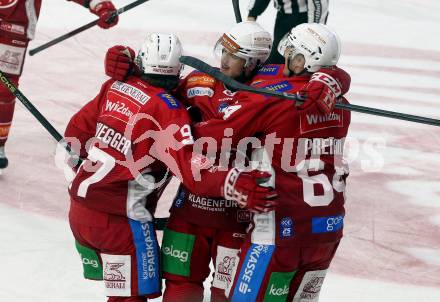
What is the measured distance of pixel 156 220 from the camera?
14.8ft

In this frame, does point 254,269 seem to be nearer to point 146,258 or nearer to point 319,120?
point 146,258

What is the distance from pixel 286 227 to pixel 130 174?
2.20 feet

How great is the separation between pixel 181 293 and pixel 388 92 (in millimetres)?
5482

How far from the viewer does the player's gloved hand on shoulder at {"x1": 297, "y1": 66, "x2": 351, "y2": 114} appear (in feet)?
12.5

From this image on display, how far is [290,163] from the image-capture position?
13.2 ft

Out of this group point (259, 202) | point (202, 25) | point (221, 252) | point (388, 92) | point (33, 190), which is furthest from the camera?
point (202, 25)

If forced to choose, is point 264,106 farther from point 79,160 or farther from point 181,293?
point 79,160

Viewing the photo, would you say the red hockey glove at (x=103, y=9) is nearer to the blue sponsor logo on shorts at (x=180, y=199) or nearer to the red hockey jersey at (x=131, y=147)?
the red hockey jersey at (x=131, y=147)

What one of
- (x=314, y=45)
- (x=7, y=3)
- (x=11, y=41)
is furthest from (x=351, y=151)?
(x=314, y=45)

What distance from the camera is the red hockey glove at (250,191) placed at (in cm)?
371

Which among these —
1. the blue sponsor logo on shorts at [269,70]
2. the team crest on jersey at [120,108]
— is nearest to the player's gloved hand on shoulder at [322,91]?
the blue sponsor logo on shorts at [269,70]

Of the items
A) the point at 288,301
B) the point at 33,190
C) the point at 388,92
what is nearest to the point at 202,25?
the point at 388,92

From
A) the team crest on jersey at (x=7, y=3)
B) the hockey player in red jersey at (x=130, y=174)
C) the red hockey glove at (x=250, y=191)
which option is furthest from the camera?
the team crest on jersey at (x=7, y=3)

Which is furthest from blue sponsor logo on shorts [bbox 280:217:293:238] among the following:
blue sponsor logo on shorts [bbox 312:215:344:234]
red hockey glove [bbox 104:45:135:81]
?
red hockey glove [bbox 104:45:135:81]
